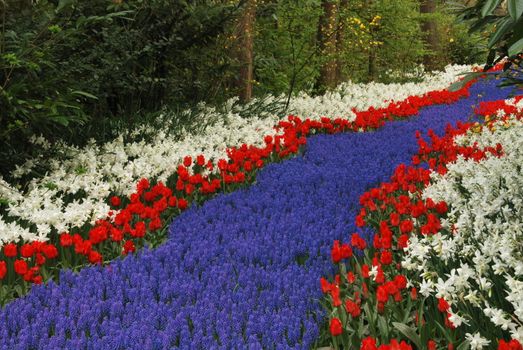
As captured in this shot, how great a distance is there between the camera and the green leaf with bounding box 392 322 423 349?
281 centimetres

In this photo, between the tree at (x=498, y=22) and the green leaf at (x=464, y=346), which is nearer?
the tree at (x=498, y=22)

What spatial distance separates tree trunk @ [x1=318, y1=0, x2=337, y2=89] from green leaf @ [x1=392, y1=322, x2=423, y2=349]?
30.5ft

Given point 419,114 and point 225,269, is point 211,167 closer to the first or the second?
point 225,269

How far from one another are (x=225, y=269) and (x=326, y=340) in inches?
38.4

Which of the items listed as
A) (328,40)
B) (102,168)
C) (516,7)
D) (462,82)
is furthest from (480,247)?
(328,40)

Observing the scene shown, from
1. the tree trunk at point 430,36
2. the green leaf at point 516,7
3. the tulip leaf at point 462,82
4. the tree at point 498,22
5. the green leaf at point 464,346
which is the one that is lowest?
the tree trunk at point 430,36

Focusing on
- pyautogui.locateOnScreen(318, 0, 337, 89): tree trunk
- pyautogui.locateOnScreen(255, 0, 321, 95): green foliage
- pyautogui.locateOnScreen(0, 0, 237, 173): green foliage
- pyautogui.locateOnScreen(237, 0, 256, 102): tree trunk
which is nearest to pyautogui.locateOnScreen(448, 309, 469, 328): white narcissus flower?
pyautogui.locateOnScreen(0, 0, 237, 173): green foliage

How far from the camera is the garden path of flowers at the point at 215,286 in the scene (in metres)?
3.00

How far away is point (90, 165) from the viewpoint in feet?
19.9

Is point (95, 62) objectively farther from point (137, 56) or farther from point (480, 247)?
point (480, 247)

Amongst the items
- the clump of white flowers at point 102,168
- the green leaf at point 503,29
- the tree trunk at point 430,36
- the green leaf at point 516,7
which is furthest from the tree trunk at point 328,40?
the green leaf at point 516,7

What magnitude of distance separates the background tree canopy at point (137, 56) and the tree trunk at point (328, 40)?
3cm

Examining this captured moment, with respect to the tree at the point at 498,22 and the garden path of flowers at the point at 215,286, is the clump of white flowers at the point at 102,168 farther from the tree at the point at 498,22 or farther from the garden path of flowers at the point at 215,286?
the garden path of flowers at the point at 215,286

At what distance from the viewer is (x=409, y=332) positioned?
2855 millimetres
